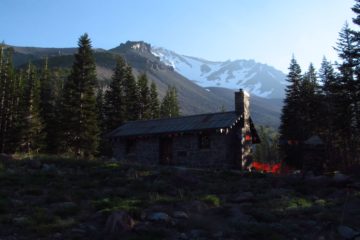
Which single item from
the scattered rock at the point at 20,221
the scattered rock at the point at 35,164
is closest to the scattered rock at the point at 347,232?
the scattered rock at the point at 20,221

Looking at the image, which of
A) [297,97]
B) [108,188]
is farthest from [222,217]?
[297,97]

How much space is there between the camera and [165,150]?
2998cm

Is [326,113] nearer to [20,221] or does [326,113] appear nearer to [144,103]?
[144,103]

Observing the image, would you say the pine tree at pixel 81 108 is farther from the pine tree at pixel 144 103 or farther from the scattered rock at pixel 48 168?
the scattered rock at pixel 48 168

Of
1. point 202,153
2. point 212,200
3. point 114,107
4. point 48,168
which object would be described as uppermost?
point 114,107

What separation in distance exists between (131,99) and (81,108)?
11587mm

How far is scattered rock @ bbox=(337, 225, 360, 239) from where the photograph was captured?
10.5 m

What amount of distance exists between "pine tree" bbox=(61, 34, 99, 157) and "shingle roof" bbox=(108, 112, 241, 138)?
9.36m

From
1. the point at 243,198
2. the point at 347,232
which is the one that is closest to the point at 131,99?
the point at 243,198

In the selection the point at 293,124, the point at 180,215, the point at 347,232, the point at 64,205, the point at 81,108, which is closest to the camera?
the point at 347,232

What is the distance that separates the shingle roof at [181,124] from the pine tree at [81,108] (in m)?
9.36

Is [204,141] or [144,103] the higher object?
[144,103]

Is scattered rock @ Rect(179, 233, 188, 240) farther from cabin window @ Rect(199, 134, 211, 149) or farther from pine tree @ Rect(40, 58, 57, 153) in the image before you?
pine tree @ Rect(40, 58, 57, 153)

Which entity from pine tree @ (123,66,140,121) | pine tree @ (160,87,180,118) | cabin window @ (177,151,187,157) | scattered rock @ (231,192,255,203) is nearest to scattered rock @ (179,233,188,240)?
scattered rock @ (231,192,255,203)
